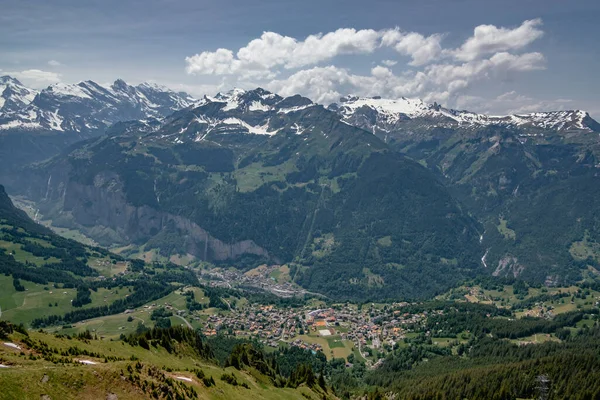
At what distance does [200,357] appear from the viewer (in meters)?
132

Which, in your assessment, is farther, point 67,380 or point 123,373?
point 123,373

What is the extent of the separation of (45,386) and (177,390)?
672 inches

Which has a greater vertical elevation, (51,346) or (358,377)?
(51,346)

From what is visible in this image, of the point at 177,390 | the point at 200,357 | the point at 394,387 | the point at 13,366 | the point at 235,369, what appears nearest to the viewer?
the point at 13,366

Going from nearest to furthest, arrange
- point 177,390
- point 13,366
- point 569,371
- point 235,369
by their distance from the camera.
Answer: point 13,366 → point 177,390 → point 235,369 → point 569,371

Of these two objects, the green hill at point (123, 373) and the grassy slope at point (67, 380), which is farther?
the green hill at point (123, 373)

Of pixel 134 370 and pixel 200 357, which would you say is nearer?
pixel 134 370

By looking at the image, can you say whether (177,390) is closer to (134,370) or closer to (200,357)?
(134,370)

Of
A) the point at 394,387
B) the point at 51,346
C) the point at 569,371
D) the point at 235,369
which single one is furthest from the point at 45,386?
the point at 569,371

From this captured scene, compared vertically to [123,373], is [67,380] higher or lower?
higher

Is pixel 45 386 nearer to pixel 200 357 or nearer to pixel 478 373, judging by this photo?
pixel 200 357

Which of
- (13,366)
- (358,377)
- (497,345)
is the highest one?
(13,366)

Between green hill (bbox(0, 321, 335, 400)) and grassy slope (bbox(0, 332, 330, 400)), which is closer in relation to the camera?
grassy slope (bbox(0, 332, 330, 400))

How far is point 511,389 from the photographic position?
139 metres
